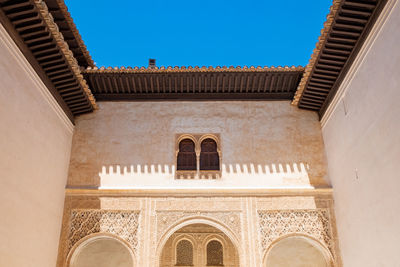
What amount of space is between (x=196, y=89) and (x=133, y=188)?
2441 mm

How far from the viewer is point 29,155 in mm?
6551

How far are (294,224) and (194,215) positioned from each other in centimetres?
188

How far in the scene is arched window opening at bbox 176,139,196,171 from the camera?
27.9 feet

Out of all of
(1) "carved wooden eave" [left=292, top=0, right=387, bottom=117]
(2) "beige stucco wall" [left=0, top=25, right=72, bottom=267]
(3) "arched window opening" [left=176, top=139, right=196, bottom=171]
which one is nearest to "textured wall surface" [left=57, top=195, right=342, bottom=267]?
(2) "beige stucco wall" [left=0, top=25, right=72, bottom=267]

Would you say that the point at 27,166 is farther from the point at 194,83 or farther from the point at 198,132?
the point at 194,83

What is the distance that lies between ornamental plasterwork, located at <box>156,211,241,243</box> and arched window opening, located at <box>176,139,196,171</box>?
949 mm

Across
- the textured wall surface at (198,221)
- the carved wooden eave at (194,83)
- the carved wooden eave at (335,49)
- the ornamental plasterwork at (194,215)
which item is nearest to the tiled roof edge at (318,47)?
the carved wooden eave at (335,49)

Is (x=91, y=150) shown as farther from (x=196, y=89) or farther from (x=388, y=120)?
(x=388, y=120)

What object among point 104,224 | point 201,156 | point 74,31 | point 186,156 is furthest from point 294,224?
point 74,31

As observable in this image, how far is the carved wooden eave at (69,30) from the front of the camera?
22.9 ft

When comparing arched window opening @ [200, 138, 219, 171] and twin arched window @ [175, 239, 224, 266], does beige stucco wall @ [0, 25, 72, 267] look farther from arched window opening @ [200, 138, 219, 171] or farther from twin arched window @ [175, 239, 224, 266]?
twin arched window @ [175, 239, 224, 266]

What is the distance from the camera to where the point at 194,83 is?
867cm

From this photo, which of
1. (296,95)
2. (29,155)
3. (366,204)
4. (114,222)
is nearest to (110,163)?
(114,222)

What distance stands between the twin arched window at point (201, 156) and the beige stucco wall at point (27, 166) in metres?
2.32
